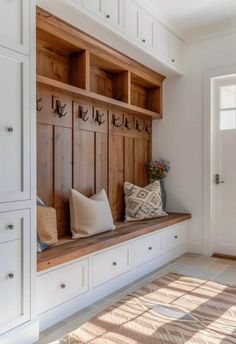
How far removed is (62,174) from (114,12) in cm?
148

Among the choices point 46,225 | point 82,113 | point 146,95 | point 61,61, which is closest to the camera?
point 46,225

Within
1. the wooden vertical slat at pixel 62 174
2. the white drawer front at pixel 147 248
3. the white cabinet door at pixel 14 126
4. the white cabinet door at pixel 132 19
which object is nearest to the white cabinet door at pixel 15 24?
the white cabinet door at pixel 14 126

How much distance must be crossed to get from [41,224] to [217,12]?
9.25ft

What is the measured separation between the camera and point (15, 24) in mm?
1876

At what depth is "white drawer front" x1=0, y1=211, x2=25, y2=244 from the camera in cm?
182

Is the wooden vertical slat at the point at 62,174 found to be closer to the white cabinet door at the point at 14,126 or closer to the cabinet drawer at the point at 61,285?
the cabinet drawer at the point at 61,285

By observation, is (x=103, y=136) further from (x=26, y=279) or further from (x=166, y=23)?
(x=26, y=279)

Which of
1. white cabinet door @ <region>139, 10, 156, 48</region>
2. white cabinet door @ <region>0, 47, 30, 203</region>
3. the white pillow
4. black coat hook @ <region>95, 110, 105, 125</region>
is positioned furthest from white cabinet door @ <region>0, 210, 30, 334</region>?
white cabinet door @ <region>139, 10, 156, 48</region>

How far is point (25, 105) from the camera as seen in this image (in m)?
1.94

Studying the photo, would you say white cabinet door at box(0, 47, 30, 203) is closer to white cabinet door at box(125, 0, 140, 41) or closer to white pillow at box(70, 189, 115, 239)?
white pillow at box(70, 189, 115, 239)

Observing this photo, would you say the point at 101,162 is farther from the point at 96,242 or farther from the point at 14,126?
the point at 14,126

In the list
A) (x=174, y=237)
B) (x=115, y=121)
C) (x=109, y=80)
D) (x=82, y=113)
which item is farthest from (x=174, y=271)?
(x=109, y=80)

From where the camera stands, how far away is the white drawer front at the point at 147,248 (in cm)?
313

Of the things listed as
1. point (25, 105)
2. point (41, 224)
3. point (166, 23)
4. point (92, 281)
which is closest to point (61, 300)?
point (92, 281)
